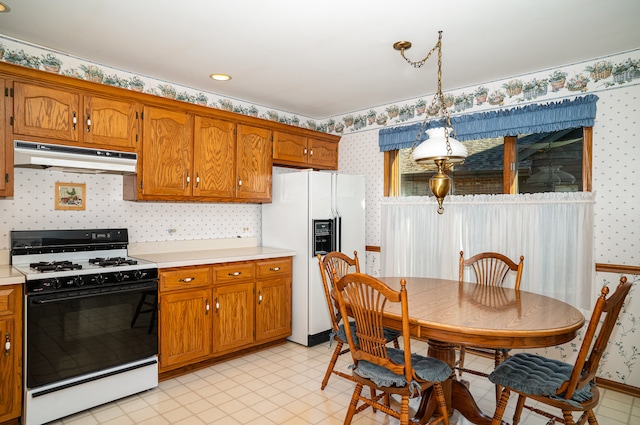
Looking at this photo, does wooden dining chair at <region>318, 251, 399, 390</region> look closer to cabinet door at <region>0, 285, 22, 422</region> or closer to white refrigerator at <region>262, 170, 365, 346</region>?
white refrigerator at <region>262, 170, 365, 346</region>

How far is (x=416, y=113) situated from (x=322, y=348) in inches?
102

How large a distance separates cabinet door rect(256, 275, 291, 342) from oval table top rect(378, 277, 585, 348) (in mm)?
1597

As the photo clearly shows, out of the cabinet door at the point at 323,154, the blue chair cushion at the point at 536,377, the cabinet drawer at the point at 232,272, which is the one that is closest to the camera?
the blue chair cushion at the point at 536,377

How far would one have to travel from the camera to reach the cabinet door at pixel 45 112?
2.55 metres

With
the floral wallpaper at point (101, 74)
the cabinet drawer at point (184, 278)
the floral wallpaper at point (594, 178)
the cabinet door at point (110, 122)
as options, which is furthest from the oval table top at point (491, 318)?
the floral wallpaper at point (101, 74)

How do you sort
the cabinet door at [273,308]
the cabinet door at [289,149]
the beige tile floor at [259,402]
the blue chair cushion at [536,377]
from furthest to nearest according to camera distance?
the cabinet door at [289,149], the cabinet door at [273,308], the beige tile floor at [259,402], the blue chair cushion at [536,377]

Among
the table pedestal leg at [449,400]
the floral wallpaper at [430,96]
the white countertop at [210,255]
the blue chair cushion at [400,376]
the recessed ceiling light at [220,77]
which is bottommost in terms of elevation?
the table pedestal leg at [449,400]

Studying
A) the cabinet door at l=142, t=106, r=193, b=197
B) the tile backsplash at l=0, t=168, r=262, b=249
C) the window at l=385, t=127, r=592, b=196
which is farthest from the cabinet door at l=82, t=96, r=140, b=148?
the window at l=385, t=127, r=592, b=196

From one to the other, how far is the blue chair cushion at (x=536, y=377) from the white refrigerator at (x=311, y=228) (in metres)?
1.99

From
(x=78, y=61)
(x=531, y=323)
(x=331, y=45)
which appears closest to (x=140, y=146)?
(x=78, y=61)

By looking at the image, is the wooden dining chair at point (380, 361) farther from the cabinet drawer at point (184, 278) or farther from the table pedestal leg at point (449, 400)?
the cabinet drawer at point (184, 278)

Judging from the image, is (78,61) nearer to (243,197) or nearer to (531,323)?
(243,197)

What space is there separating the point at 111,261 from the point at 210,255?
0.79 metres

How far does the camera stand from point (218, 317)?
332 cm
